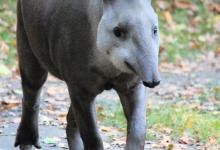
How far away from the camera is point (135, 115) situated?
4.90 metres

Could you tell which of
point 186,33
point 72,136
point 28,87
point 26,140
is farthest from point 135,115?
point 186,33

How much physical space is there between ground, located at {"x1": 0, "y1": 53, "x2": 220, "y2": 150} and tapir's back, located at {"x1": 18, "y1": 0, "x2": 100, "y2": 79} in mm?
1358

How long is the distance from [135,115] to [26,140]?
1728mm

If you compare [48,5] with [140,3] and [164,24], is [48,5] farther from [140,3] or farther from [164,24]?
[164,24]

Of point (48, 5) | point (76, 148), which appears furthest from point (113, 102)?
point (48, 5)

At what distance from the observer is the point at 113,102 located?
8844 mm

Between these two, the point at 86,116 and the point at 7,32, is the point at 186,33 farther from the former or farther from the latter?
the point at 86,116

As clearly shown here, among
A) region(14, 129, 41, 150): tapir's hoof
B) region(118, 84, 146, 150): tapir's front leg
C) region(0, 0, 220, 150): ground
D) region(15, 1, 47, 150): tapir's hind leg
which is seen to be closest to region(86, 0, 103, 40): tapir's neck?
region(118, 84, 146, 150): tapir's front leg

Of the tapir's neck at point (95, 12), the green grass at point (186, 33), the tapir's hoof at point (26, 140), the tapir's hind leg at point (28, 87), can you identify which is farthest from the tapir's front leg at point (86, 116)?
the green grass at point (186, 33)

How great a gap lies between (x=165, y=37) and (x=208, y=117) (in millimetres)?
6098

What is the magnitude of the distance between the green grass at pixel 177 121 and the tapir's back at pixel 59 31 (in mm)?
1890

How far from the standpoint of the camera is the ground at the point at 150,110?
683 centimetres

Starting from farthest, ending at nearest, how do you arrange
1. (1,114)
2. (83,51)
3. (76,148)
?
1. (1,114)
2. (76,148)
3. (83,51)

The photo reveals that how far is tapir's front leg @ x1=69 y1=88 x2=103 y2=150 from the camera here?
4938 mm
